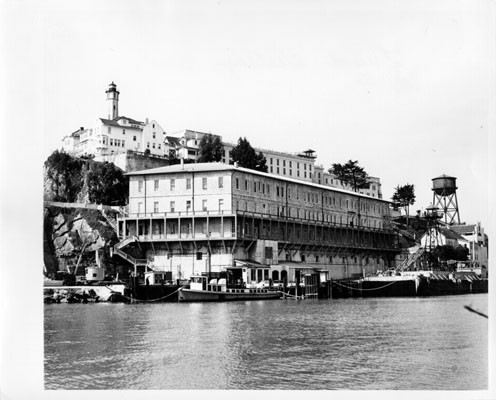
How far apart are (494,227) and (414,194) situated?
4185 cm

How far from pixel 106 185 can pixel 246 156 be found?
14901mm

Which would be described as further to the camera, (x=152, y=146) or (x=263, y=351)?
(x=152, y=146)

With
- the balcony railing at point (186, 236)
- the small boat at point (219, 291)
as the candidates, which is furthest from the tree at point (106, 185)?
the small boat at point (219, 291)

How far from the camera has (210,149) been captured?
222ft

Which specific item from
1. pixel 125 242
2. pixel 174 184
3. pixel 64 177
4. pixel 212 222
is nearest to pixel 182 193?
pixel 174 184

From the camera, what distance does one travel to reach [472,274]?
6159 cm

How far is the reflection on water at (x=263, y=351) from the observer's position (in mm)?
16562

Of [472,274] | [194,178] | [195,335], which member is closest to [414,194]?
[472,274]

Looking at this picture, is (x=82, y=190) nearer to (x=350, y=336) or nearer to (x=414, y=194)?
(x=414, y=194)

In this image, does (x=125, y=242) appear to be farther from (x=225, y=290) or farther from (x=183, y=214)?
(x=225, y=290)

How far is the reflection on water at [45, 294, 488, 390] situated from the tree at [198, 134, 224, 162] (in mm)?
35904

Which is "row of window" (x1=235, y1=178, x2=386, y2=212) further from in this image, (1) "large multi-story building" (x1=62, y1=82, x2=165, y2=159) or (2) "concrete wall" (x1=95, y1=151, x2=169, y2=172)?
(2) "concrete wall" (x1=95, y1=151, x2=169, y2=172)

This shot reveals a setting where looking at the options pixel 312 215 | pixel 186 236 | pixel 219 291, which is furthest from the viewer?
pixel 312 215
